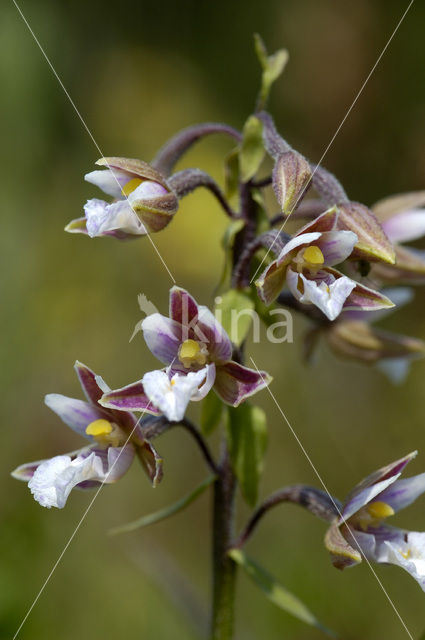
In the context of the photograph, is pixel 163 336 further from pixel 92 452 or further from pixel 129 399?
pixel 92 452

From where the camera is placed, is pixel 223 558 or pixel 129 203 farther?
pixel 223 558

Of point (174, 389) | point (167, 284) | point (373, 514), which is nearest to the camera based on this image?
point (174, 389)

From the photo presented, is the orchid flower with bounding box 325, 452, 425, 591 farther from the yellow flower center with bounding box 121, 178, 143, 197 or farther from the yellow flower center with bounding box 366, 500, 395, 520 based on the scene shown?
the yellow flower center with bounding box 121, 178, 143, 197

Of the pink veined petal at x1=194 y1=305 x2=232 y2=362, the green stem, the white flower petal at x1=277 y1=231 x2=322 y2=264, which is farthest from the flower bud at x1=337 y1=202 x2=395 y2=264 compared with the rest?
the green stem

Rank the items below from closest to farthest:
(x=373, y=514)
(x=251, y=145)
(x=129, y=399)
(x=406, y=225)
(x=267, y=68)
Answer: (x=129, y=399)
(x=373, y=514)
(x=251, y=145)
(x=267, y=68)
(x=406, y=225)

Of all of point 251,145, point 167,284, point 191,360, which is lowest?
point 167,284

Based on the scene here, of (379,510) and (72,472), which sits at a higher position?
(72,472)

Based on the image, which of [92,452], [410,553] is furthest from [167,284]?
[410,553]

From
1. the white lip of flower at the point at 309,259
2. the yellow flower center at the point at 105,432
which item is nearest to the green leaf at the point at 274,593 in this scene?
the yellow flower center at the point at 105,432
